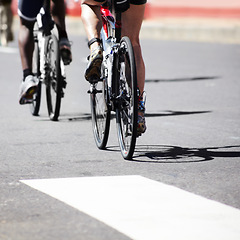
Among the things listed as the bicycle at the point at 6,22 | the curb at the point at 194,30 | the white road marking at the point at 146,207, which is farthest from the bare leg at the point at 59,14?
the curb at the point at 194,30

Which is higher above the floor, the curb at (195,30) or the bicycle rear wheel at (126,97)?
the bicycle rear wheel at (126,97)

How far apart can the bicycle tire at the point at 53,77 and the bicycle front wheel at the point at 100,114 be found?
1066mm

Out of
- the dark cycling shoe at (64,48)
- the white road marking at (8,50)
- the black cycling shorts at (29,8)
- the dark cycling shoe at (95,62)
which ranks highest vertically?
the black cycling shorts at (29,8)

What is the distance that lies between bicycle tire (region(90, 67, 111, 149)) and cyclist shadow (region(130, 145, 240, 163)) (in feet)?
0.86

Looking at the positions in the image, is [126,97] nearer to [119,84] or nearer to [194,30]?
[119,84]

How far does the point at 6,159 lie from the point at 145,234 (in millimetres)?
2155

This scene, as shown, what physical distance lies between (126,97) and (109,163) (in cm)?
45

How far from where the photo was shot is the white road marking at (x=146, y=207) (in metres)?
3.91

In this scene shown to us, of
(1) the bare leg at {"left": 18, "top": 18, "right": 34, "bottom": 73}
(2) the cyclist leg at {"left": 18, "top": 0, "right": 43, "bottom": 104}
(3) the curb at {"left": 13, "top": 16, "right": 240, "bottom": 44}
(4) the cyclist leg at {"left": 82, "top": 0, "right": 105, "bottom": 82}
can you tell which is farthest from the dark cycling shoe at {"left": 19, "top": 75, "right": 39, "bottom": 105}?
(3) the curb at {"left": 13, "top": 16, "right": 240, "bottom": 44}

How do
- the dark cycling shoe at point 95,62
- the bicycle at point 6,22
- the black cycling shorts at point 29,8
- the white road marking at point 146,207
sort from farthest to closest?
the bicycle at point 6,22 < the black cycling shorts at point 29,8 < the dark cycling shoe at point 95,62 < the white road marking at point 146,207

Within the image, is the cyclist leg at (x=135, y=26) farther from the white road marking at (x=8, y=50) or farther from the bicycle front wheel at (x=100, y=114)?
the white road marking at (x=8, y=50)

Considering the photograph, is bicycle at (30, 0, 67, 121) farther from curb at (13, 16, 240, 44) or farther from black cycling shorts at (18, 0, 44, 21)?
curb at (13, 16, 240, 44)

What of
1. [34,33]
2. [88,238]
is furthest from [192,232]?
[34,33]

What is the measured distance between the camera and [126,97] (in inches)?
225
